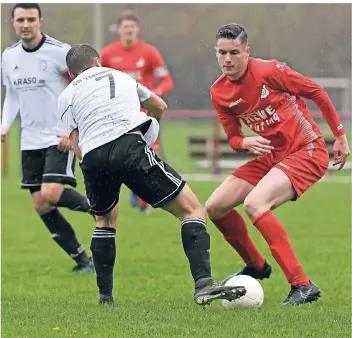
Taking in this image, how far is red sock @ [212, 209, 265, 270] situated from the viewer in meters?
7.38

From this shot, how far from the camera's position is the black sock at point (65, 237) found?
8.60m

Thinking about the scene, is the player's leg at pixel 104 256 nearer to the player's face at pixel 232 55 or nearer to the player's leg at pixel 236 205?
the player's leg at pixel 236 205

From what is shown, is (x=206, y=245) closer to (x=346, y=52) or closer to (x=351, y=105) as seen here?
(x=346, y=52)

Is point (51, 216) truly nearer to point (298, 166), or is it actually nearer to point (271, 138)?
point (271, 138)

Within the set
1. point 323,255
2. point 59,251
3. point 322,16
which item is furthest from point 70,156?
point 322,16

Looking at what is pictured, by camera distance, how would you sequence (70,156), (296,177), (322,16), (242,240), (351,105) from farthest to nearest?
(351,105) < (322,16) < (70,156) < (242,240) < (296,177)

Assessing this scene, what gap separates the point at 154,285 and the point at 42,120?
1.97m

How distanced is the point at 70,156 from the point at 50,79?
0.72 metres

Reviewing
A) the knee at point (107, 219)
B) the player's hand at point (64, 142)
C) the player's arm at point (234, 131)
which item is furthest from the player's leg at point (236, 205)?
the player's hand at point (64, 142)

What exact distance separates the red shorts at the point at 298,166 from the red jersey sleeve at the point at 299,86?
22cm

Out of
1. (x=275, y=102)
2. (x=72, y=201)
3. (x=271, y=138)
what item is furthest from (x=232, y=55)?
(x=72, y=201)

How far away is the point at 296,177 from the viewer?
22.3 feet

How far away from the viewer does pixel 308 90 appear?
6820mm

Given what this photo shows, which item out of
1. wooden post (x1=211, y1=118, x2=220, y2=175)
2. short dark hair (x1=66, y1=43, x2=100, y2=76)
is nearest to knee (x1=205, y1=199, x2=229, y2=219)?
short dark hair (x1=66, y1=43, x2=100, y2=76)
